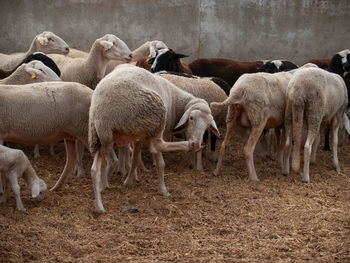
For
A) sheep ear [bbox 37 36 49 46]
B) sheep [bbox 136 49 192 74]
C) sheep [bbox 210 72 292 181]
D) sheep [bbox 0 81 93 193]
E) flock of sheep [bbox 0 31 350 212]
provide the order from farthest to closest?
sheep ear [bbox 37 36 49 46] → sheep [bbox 136 49 192 74] → sheep [bbox 210 72 292 181] → sheep [bbox 0 81 93 193] → flock of sheep [bbox 0 31 350 212]

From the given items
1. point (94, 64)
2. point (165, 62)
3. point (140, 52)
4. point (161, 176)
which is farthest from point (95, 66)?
point (161, 176)

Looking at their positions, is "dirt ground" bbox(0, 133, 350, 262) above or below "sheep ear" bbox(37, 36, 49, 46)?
below

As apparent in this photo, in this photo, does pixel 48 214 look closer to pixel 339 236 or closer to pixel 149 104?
pixel 149 104

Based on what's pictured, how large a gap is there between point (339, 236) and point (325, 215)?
2.07ft

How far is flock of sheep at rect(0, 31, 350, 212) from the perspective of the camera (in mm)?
5629

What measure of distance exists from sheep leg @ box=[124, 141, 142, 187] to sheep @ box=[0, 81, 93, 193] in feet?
2.22

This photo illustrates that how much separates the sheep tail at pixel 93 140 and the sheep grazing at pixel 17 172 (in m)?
0.74

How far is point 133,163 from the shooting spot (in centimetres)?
657

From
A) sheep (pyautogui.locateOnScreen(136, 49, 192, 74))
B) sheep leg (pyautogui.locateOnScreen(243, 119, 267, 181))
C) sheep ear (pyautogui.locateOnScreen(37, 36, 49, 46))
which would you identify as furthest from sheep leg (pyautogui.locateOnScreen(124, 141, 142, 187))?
sheep ear (pyautogui.locateOnScreen(37, 36, 49, 46))

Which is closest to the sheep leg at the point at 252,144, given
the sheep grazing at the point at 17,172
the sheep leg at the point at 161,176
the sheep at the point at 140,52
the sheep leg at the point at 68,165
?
the sheep leg at the point at 161,176

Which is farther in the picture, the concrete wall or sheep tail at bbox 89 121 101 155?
the concrete wall

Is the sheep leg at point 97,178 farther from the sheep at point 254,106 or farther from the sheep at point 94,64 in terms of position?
the sheep at point 94,64

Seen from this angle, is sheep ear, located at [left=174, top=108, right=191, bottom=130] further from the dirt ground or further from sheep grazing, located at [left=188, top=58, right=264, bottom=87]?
sheep grazing, located at [left=188, top=58, right=264, bottom=87]

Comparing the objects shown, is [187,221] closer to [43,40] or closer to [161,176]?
[161,176]
